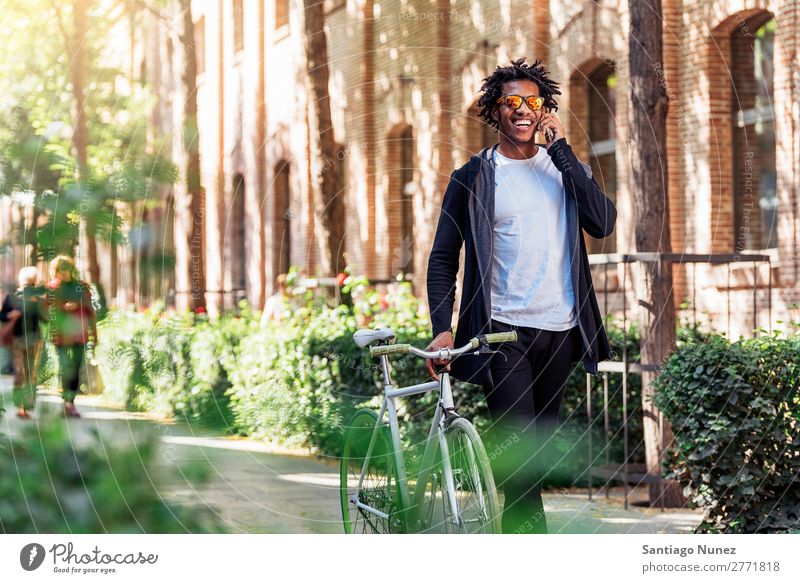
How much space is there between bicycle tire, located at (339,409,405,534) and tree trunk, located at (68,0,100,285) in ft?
8.86

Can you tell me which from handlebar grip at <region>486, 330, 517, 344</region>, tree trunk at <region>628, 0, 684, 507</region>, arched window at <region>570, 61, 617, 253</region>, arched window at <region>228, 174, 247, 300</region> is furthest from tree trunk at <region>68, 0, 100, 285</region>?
arched window at <region>228, 174, 247, 300</region>

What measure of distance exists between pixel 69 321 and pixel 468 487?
227 cm

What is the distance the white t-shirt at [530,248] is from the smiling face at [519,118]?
11cm

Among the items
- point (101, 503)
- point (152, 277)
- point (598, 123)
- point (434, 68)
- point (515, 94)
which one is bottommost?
point (101, 503)

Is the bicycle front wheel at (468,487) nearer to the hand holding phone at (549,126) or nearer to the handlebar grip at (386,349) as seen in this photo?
the handlebar grip at (386,349)

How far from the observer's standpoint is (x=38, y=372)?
2023 mm

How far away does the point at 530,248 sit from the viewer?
4.10 meters

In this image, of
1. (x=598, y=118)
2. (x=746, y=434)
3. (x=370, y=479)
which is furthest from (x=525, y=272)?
(x=598, y=118)

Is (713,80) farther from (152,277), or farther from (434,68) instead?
(152,277)

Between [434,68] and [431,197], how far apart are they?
1.69m

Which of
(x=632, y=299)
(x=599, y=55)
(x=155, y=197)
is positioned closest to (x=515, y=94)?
(x=155, y=197)

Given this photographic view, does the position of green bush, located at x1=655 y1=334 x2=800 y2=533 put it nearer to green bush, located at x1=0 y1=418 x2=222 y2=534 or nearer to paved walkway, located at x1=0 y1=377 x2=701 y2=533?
paved walkway, located at x1=0 y1=377 x2=701 y2=533

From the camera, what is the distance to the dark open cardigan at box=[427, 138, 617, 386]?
13.4 feet

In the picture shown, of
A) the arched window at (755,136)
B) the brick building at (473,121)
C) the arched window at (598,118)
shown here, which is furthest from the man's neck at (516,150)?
the arched window at (598,118)
